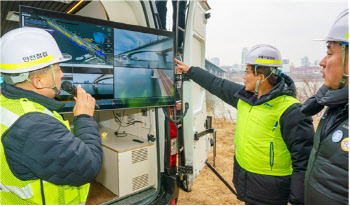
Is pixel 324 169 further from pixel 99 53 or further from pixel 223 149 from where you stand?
pixel 223 149

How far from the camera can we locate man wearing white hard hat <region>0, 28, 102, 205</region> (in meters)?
1.25

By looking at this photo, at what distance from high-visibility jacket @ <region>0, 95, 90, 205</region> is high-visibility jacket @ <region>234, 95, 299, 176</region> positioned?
1560 millimetres

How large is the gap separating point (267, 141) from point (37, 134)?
5.92 feet

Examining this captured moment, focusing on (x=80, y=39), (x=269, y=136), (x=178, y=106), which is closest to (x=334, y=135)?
(x=269, y=136)

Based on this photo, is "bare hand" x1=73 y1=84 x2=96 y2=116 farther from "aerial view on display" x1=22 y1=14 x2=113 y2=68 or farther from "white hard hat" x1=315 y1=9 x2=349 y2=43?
"white hard hat" x1=315 y1=9 x2=349 y2=43

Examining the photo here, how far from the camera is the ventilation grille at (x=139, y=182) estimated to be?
310 centimetres

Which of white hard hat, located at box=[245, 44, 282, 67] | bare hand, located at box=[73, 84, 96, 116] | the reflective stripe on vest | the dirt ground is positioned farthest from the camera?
the dirt ground

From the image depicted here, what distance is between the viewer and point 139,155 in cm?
314

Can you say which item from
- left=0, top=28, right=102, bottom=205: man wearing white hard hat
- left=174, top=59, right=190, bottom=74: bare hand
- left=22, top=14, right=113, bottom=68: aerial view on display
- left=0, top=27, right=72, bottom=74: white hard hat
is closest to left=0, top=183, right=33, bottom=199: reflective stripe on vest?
left=0, top=28, right=102, bottom=205: man wearing white hard hat

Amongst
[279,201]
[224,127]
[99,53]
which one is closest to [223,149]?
[224,127]

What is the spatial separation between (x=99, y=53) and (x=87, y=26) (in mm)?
265

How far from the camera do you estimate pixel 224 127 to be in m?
9.96

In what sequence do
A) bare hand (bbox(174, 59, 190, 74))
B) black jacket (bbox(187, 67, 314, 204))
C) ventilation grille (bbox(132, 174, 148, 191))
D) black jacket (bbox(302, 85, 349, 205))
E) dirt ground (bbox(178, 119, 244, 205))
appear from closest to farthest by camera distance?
black jacket (bbox(302, 85, 349, 205)) → black jacket (bbox(187, 67, 314, 204)) → bare hand (bbox(174, 59, 190, 74)) → ventilation grille (bbox(132, 174, 148, 191)) → dirt ground (bbox(178, 119, 244, 205))

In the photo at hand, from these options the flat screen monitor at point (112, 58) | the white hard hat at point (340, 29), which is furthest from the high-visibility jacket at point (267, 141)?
the flat screen monitor at point (112, 58)
